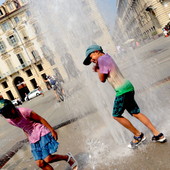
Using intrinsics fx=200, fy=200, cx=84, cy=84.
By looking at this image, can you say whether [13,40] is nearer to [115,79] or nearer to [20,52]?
[20,52]

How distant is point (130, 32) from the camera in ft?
190

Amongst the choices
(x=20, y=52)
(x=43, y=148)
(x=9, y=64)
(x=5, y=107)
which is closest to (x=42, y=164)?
(x=43, y=148)

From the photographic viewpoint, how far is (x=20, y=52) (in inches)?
1475

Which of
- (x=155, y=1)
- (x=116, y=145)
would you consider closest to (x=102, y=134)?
(x=116, y=145)

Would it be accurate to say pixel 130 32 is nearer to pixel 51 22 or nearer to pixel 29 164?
pixel 51 22

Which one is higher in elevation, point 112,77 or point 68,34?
point 68,34

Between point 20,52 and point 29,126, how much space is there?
37388 mm

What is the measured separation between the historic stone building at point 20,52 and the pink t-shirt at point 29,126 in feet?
114

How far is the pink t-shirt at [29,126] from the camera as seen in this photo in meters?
2.43

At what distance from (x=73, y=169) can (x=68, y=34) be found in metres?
3.93

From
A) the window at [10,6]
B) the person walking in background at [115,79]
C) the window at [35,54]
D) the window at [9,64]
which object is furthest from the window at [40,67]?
the person walking in background at [115,79]

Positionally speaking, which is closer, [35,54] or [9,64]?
[35,54]

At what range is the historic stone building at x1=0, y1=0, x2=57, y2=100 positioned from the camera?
36.4m

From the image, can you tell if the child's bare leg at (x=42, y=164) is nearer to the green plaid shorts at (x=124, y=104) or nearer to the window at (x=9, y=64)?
the green plaid shorts at (x=124, y=104)
